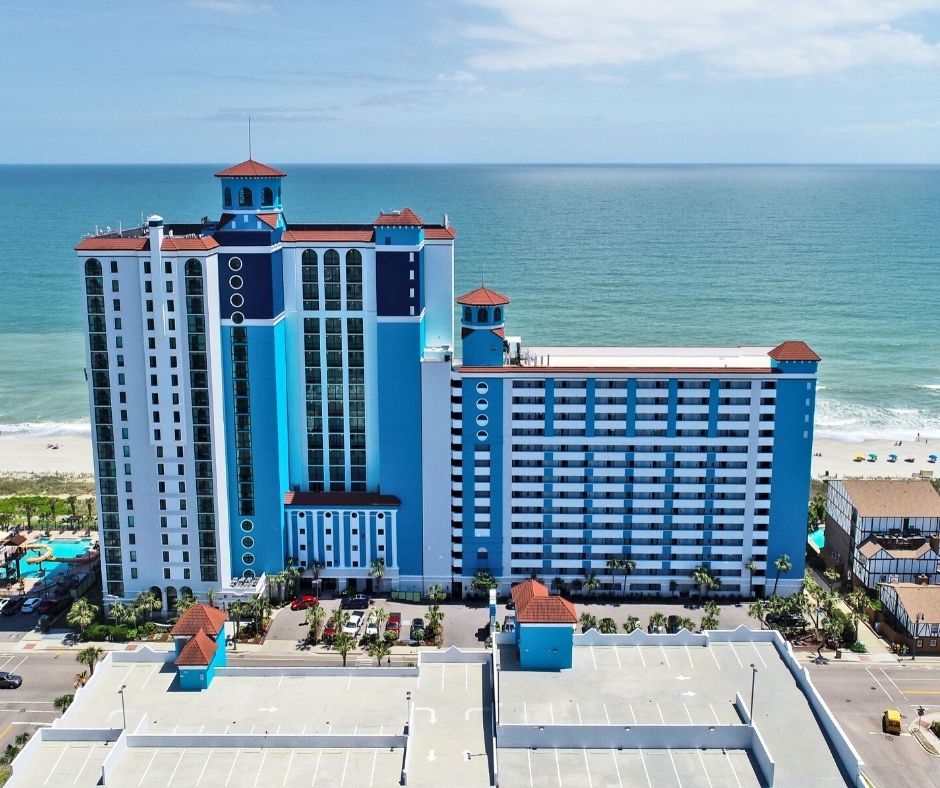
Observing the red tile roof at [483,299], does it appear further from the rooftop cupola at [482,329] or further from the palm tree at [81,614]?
the palm tree at [81,614]

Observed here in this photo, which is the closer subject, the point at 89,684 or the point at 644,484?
the point at 89,684

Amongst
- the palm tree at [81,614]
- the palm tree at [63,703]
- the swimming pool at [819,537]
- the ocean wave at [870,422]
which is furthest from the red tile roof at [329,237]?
the ocean wave at [870,422]

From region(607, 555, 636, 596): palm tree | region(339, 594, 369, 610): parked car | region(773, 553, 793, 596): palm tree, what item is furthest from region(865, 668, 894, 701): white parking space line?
region(339, 594, 369, 610): parked car

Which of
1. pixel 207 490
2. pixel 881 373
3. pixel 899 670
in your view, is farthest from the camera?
pixel 881 373

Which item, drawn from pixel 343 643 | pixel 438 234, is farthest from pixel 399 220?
pixel 343 643

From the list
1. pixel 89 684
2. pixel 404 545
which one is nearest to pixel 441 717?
pixel 89 684

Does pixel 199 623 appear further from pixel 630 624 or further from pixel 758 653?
pixel 758 653

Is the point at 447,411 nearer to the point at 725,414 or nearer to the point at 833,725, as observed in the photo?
the point at 725,414
